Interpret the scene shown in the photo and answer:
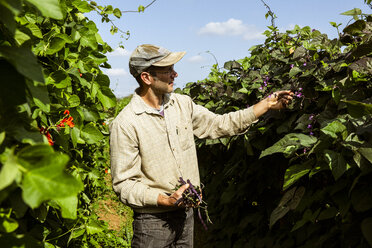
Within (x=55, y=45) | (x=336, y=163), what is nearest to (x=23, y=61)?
(x=55, y=45)

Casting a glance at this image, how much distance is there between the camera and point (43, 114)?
1.76 meters

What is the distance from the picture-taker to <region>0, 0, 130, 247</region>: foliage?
0.68 meters

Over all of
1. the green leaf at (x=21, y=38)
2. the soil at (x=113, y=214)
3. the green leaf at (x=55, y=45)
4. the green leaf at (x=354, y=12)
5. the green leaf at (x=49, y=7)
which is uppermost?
the green leaf at (x=354, y=12)

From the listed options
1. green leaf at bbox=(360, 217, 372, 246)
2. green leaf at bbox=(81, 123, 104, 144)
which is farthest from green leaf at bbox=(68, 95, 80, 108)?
green leaf at bbox=(360, 217, 372, 246)

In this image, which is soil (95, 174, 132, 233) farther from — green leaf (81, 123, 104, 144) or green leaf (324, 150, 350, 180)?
green leaf (324, 150, 350, 180)

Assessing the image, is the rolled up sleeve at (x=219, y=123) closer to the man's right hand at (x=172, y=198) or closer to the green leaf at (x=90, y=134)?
the man's right hand at (x=172, y=198)

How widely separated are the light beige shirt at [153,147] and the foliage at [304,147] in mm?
400

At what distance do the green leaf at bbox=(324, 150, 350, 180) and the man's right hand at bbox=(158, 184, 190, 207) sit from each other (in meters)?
0.95

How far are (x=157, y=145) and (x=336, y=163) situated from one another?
4.32 feet

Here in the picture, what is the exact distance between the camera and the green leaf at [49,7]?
80cm

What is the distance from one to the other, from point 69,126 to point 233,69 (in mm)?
2410

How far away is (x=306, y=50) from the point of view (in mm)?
2572

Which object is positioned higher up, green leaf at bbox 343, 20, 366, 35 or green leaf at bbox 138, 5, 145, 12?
green leaf at bbox 138, 5, 145, 12

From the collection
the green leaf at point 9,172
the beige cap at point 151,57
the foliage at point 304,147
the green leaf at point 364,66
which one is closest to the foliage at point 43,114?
the green leaf at point 9,172
